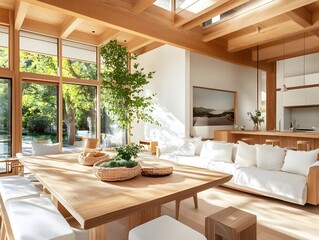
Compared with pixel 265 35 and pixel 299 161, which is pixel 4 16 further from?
pixel 299 161

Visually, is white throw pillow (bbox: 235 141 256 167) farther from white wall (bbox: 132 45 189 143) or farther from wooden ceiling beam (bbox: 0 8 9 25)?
wooden ceiling beam (bbox: 0 8 9 25)

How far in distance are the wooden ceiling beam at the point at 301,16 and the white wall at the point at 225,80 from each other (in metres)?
2.57

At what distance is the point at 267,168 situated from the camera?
3.81 meters

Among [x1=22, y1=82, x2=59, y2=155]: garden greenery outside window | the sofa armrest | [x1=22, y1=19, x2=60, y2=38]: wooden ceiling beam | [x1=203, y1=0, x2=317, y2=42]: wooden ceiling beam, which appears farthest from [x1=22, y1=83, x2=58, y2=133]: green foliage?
the sofa armrest

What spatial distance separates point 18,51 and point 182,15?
4.00 metres

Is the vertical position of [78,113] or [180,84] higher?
[180,84]

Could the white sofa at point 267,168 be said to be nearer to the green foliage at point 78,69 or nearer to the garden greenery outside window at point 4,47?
the green foliage at point 78,69

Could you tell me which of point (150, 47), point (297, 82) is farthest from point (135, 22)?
point (297, 82)

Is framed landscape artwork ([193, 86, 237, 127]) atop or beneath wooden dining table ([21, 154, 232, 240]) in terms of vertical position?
atop

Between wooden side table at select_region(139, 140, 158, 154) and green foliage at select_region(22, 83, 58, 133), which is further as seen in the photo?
wooden side table at select_region(139, 140, 158, 154)

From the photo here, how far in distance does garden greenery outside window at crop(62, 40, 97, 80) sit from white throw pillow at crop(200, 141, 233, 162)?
160 inches

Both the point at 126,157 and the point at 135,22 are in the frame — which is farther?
the point at 135,22

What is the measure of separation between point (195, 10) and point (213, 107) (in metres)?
3.27

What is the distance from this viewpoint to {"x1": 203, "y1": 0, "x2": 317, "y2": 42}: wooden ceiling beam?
4027mm
